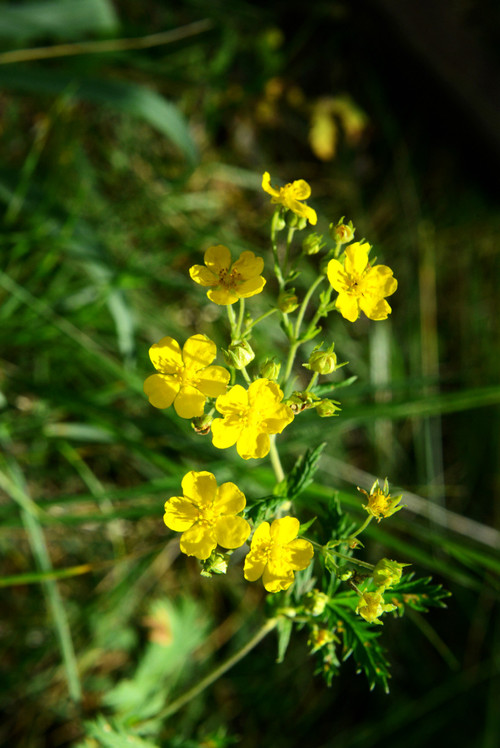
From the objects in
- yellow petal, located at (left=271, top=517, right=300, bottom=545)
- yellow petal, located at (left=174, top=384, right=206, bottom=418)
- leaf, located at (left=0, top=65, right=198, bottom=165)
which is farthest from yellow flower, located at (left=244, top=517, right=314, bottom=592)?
leaf, located at (left=0, top=65, right=198, bottom=165)

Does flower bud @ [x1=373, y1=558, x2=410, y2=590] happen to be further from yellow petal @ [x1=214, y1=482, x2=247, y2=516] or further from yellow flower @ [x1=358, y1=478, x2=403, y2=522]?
yellow petal @ [x1=214, y1=482, x2=247, y2=516]

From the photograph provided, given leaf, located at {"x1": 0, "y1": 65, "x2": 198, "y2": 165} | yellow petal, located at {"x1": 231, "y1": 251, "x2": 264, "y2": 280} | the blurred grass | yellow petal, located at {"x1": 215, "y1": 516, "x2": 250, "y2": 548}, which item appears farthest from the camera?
leaf, located at {"x1": 0, "y1": 65, "x2": 198, "y2": 165}

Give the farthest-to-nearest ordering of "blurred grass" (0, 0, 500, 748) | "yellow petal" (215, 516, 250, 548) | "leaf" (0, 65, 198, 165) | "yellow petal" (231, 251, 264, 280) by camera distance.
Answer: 1. "leaf" (0, 65, 198, 165)
2. "blurred grass" (0, 0, 500, 748)
3. "yellow petal" (231, 251, 264, 280)
4. "yellow petal" (215, 516, 250, 548)

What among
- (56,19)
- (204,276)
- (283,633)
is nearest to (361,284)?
(204,276)

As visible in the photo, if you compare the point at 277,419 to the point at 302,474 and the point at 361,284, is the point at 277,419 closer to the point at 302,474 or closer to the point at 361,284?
the point at 302,474

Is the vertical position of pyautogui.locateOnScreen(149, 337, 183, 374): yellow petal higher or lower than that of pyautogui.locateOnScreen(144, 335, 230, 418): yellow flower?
higher

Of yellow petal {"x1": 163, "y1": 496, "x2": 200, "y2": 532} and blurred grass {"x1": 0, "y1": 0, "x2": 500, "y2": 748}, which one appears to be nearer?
yellow petal {"x1": 163, "y1": 496, "x2": 200, "y2": 532}

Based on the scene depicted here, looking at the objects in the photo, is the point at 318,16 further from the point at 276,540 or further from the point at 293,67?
Result: the point at 276,540
